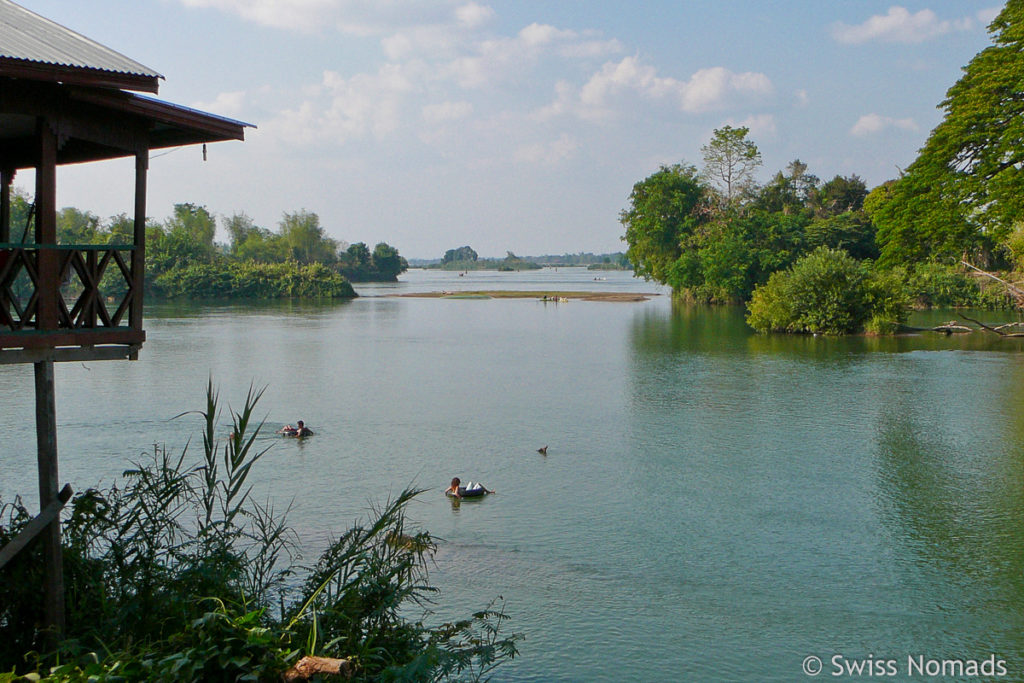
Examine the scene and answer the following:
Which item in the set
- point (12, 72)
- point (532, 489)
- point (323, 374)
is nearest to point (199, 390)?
point (323, 374)

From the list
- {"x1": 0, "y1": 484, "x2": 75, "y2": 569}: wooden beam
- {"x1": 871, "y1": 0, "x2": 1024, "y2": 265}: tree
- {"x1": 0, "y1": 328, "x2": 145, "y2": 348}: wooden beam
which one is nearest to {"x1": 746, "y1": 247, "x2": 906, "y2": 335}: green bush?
{"x1": 871, "y1": 0, "x2": 1024, "y2": 265}: tree

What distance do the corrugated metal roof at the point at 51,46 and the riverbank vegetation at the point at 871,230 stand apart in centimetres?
1951

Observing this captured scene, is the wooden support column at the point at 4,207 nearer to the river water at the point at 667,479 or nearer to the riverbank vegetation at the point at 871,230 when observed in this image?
the river water at the point at 667,479

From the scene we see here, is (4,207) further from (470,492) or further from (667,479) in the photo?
(667,479)

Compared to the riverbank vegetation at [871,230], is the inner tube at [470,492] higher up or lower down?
lower down

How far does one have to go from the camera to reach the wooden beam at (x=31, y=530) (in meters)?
6.76

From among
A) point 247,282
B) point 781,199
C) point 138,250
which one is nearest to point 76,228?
point 247,282

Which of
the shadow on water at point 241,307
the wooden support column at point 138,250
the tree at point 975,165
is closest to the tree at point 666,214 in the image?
the shadow on water at point 241,307

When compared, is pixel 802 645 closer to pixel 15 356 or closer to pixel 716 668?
pixel 716 668

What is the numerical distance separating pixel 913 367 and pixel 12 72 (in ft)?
87.5

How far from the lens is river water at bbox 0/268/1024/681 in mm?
9633

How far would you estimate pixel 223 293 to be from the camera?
75.5 m

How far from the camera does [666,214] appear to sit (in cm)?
6512

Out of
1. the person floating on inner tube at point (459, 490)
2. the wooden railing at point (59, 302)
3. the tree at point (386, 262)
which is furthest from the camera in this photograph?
the tree at point (386, 262)
